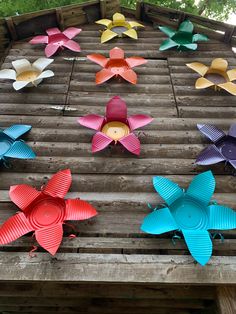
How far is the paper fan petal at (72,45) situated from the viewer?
4371mm

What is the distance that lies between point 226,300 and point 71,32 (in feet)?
13.9

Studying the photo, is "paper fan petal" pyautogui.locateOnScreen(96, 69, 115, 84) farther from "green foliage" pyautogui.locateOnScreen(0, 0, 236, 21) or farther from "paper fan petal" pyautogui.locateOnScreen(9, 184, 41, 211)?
"green foliage" pyautogui.locateOnScreen(0, 0, 236, 21)

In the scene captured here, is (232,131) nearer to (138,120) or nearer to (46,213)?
(138,120)

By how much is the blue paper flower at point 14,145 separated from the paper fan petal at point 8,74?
93 centimetres

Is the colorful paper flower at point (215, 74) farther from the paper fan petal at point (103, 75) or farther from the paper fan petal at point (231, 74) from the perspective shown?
the paper fan petal at point (103, 75)

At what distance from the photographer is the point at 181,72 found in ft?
13.8

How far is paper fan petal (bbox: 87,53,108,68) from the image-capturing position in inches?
161

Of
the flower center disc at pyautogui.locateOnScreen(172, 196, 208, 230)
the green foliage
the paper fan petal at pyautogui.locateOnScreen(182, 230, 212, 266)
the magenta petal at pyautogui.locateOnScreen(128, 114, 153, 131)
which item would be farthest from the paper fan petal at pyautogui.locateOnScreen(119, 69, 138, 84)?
the green foliage

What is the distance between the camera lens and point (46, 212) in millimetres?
2586

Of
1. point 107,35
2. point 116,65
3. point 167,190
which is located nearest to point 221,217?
point 167,190

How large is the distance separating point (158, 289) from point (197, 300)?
509 mm

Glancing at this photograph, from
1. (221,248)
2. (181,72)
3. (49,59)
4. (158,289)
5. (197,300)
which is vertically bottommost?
(197,300)

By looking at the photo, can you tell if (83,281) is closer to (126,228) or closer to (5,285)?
(126,228)

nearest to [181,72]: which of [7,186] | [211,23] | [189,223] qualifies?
[211,23]
